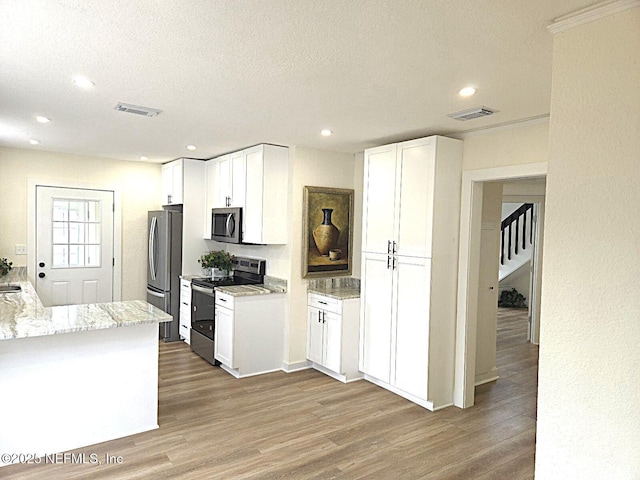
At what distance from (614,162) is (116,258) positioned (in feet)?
19.3

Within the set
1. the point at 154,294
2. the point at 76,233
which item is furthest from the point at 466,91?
the point at 76,233

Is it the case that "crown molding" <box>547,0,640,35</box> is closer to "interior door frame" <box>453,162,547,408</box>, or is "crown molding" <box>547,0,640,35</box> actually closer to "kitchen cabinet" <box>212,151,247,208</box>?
"interior door frame" <box>453,162,547,408</box>

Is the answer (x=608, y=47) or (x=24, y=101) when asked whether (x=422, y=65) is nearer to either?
(x=608, y=47)

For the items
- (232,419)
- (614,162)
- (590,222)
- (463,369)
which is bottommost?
(232,419)

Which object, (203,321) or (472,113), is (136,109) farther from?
(203,321)

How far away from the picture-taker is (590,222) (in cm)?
171

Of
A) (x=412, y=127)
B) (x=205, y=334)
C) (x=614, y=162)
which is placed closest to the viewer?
(x=614, y=162)

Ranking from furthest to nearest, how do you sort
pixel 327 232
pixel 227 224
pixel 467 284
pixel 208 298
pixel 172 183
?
pixel 172 183 < pixel 227 224 < pixel 208 298 < pixel 327 232 < pixel 467 284

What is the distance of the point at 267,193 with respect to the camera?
4730mm

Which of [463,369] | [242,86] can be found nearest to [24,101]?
[242,86]

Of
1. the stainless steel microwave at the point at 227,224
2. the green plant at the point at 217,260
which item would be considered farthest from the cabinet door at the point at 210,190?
the green plant at the point at 217,260

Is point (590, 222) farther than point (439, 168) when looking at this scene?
No

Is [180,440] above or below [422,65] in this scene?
below

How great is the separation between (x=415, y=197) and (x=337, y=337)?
1.63 m
